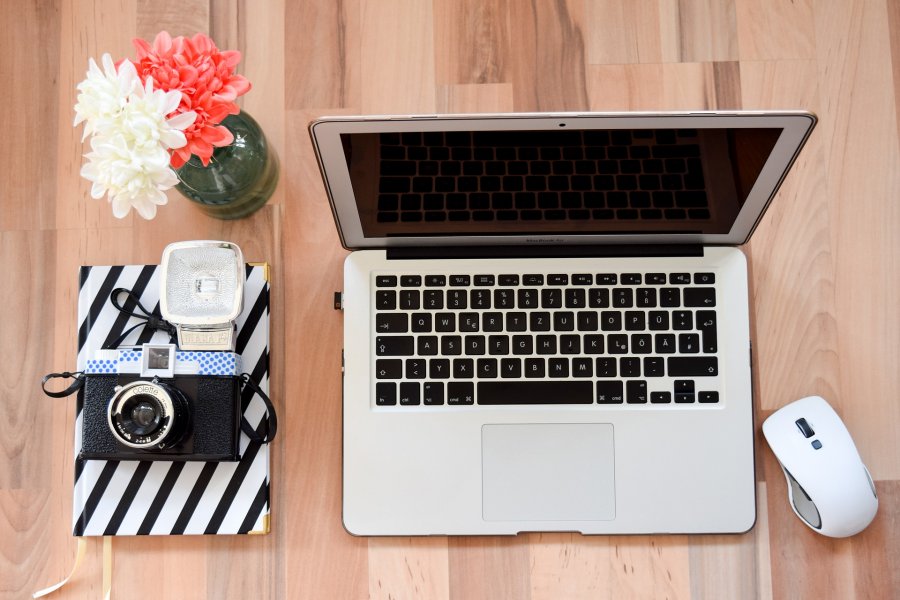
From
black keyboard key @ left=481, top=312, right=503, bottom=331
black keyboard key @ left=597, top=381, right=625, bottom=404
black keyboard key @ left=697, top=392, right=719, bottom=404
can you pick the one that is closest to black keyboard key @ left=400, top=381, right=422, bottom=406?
black keyboard key @ left=481, top=312, right=503, bottom=331

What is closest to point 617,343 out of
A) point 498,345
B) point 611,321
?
point 611,321

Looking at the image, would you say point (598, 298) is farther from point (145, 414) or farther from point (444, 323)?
point (145, 414)

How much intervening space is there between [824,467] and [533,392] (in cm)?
33

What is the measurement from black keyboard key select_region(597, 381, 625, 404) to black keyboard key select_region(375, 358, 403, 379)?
0.23 meters

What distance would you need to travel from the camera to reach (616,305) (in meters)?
0.78

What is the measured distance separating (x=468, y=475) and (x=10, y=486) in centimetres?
56

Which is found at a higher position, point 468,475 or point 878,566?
point 468,475

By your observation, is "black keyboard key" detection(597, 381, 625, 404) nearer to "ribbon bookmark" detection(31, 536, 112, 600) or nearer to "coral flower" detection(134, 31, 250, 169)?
"coral flower" detection(134, 31, 250, 169)

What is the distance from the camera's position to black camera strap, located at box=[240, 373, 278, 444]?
788mm

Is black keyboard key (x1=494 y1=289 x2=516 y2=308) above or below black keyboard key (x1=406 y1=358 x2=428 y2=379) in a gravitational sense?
above

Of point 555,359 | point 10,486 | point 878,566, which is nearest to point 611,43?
point 555,359

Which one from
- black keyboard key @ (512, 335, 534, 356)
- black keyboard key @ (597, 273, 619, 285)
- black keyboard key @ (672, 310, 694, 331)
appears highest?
black keyboard key @ (597, 273, 619, 285)

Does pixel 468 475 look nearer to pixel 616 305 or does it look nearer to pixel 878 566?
pixel 616 305

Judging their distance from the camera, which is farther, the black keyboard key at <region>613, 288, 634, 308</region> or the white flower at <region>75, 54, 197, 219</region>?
the black keyboard key at <region>613, 288, 634, 308</region>
